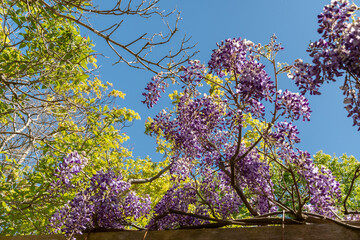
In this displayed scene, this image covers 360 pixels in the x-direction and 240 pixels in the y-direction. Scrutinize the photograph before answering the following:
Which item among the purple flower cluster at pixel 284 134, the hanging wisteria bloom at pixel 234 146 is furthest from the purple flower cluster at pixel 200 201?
the purple flower cluster at pixel 284 134

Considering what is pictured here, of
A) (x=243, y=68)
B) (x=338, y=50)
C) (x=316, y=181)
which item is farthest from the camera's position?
(x=316, y=181)

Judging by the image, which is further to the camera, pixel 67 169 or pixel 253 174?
pixel 67 169

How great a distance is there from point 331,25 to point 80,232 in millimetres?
2033

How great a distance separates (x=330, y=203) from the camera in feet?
8.43

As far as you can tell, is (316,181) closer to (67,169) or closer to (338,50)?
(338,50)

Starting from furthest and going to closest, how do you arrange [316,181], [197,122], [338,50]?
[197,122]
[316,181]
[338,50]

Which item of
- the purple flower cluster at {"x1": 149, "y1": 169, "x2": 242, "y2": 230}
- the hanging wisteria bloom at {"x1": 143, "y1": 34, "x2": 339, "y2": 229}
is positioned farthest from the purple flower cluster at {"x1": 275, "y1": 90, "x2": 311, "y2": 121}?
the purple flower cluster at {"x1": 149, "y1": 169, "x2": 242, "y2": 230}

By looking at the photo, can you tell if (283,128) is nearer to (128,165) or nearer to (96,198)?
(96,198)

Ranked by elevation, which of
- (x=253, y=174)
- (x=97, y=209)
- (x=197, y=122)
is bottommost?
(x=97, y=209)

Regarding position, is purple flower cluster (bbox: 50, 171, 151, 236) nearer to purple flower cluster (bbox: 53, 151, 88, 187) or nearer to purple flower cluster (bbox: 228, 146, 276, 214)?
purple flower cluster (bbox: 53, 151, 88, 187)

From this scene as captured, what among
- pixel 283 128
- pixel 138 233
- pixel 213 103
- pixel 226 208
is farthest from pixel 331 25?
pixel 226 208

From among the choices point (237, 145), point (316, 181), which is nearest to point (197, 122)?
point (237, 145)

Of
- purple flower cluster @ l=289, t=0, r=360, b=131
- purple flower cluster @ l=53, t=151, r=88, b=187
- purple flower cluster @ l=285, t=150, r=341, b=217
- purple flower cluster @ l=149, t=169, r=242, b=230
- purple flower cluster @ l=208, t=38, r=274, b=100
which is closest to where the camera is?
purple flower cluster @ l=289, t=0, r=360, b=131

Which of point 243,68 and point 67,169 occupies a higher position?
point 243,68
